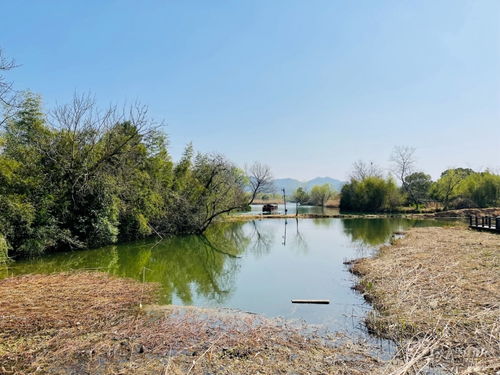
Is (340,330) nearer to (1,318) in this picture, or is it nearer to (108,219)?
(1,318)

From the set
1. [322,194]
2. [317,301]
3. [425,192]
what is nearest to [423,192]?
[425,192]

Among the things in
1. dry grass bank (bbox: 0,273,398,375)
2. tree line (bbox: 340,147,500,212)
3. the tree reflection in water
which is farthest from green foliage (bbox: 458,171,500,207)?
dry grass bank (bbox: 0,273,398,375)

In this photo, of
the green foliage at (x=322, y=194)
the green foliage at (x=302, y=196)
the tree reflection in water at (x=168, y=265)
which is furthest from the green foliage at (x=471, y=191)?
the green foliage at (x=302, y=196)

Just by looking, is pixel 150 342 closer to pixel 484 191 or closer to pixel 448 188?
pixel 448 188

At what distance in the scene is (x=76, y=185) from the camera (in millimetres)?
13875

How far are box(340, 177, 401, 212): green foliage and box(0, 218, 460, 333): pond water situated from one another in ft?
88.6

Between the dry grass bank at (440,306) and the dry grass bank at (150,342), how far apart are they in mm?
818

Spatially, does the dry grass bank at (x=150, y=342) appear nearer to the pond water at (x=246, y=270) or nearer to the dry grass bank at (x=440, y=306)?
the dry grass bank at (x=440, y=306)

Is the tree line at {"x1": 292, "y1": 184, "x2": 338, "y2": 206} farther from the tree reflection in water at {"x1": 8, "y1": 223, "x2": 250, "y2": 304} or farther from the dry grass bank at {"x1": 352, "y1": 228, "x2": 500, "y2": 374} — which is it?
the dry grass bank at {"x1": 352, "y1": 228, "x2": 500, "y2": 374}

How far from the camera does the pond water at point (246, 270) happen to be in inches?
275

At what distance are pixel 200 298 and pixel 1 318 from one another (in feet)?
12.8

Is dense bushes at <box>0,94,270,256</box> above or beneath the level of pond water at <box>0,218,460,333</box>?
above

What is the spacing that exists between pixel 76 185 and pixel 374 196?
128 ft

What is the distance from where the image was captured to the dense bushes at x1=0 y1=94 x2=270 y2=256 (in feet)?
39.1
